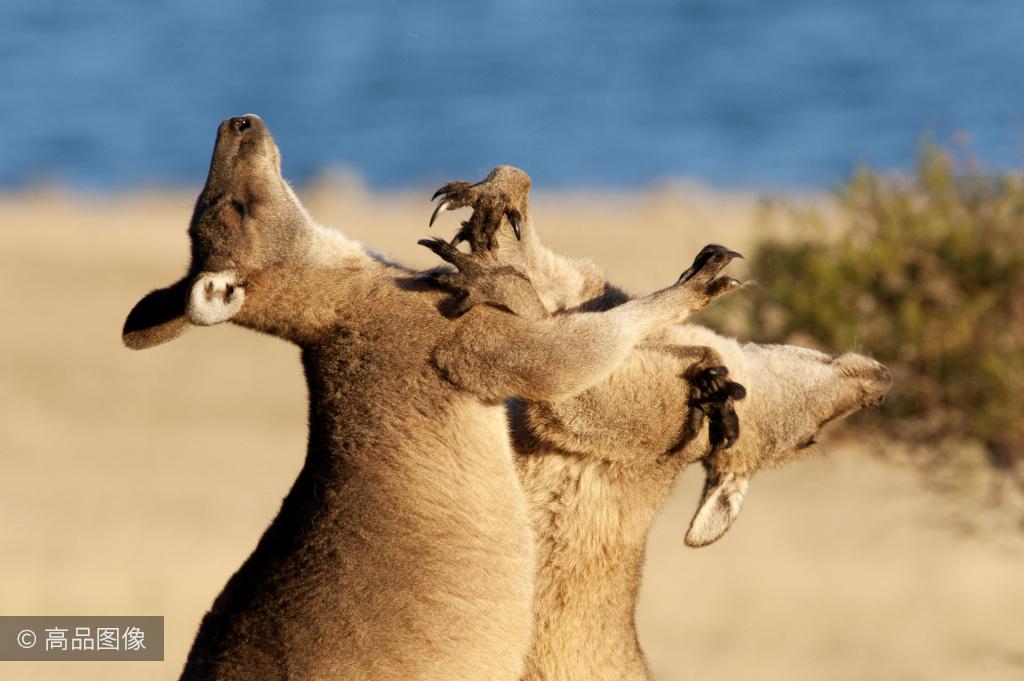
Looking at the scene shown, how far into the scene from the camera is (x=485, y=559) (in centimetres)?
542

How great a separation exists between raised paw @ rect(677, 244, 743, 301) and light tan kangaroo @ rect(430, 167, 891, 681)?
1.17 ft

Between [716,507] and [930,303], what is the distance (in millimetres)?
4583

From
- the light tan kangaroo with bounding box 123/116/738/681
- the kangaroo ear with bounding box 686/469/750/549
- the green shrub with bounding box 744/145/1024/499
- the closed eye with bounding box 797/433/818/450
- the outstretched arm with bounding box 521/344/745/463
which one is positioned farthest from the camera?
the green shrub with bounding box 744/145/1024/499

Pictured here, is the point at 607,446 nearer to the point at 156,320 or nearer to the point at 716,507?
the point at 716,507

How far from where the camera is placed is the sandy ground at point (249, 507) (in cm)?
1151

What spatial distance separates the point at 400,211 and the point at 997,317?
17.8m

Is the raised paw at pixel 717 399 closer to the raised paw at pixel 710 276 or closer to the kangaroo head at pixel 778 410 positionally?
the kangaroo head at pixel 778 410

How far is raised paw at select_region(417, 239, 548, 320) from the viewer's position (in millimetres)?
5473

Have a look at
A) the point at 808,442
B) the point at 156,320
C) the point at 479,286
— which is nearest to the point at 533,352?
the point at 479,286

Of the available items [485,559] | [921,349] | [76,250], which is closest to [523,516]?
[485,559]

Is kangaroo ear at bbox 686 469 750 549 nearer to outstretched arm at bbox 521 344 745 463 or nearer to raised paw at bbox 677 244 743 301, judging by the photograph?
outstretched arm at bbox 521 344 745 463

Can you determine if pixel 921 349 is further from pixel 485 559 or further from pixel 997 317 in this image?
pixel 485 559

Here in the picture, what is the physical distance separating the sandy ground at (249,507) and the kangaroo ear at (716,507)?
2.57 meters

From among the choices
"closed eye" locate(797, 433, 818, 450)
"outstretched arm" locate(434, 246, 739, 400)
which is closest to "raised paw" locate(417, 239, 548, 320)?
"outstretched arm" locate(434, 246, 739, 400)
